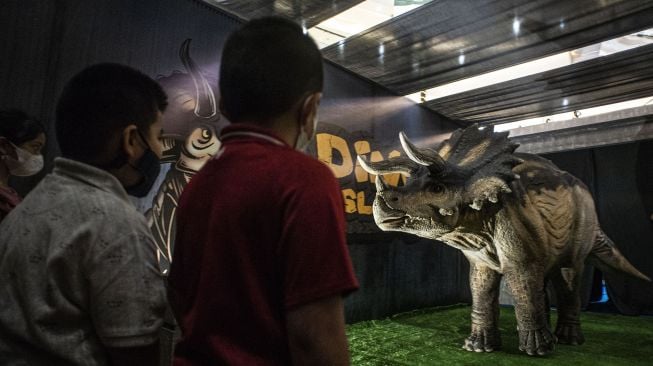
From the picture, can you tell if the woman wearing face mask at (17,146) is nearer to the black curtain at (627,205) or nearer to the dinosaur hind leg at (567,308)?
the dinosaur hind leg at (567,308)

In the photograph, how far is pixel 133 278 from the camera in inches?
27.5

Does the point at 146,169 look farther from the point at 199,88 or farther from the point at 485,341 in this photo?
the point at 485,341

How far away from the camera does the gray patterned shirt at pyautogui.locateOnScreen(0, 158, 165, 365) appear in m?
0.68

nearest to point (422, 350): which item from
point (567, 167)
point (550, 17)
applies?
point (550, 17)

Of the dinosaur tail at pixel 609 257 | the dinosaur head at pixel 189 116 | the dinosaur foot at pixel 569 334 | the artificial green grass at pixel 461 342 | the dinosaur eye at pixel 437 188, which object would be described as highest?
the dinosaur head at pixel 189 116

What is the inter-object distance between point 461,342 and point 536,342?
2.28ft

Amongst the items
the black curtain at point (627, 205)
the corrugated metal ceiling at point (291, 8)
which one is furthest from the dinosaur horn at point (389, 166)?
the black curtain at point (627, 205)

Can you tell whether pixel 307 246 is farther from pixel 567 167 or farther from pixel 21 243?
pixel 567 167

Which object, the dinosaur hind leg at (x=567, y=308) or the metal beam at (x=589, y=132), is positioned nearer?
the dinosaur hind leg at (x=567, y=308)

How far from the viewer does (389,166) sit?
2.30 metres

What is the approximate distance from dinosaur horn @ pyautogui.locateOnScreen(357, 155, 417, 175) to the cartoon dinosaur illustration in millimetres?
1189

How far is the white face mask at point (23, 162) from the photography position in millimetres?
1689

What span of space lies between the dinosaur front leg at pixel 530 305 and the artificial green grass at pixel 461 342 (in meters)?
0.11

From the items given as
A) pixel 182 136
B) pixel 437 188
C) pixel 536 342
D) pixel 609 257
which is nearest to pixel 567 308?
pixel 609 257
